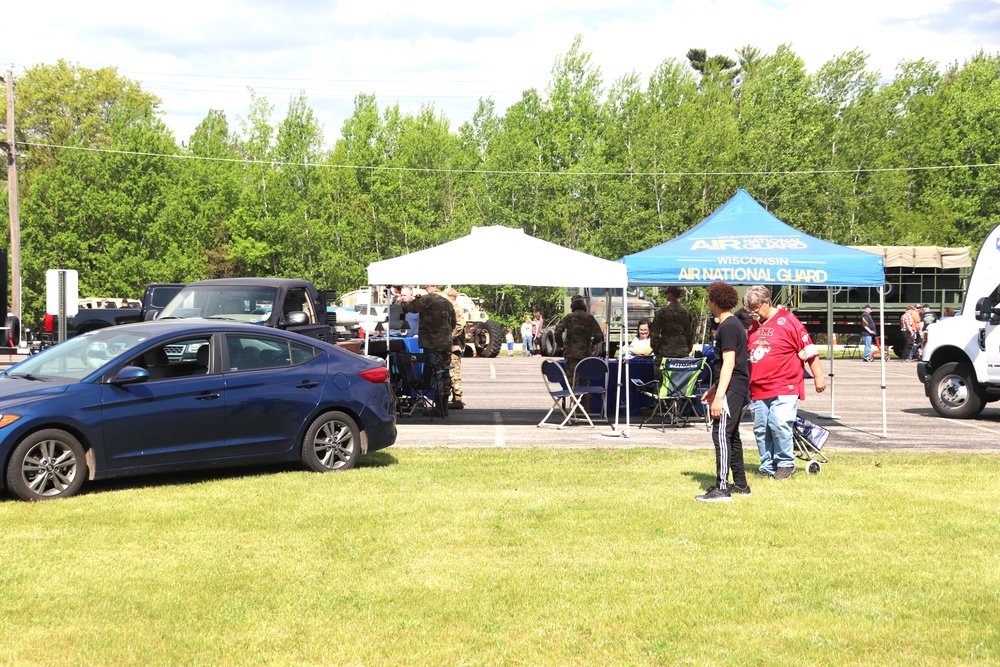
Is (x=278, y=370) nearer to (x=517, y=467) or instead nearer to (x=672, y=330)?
(x=517, y=467)

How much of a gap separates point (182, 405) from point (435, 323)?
6.21m

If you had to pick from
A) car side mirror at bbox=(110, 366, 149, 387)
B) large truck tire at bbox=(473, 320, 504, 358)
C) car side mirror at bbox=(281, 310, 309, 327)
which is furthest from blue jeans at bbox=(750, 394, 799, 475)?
large truck tire at bbox=(473, 320, 504, 358)

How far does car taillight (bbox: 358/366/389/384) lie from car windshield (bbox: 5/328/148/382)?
220 cm

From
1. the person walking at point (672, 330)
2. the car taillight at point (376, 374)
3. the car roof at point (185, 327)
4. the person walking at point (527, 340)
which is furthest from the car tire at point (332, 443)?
the person walking at point (527, 340)

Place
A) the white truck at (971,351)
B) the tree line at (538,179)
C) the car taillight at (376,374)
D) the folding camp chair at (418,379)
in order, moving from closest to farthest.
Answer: the car taillight at (376,374)
the folding camp chair at (418,379)
the white truck at (971,351)
the tree line at (538,179)

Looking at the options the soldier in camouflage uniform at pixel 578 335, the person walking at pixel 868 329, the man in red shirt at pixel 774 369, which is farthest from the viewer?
the person walking at pixel 868 329

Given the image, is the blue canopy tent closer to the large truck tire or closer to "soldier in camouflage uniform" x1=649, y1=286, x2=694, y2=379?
"soldier in camouflage uniform" x1=649, y1=286, x2=694, y2=379

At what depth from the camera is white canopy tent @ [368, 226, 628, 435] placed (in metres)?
14.0

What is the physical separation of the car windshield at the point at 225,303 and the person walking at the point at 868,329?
2403 centimetres

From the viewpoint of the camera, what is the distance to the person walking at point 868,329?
34.2m

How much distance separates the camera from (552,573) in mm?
6613

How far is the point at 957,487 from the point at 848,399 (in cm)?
1061

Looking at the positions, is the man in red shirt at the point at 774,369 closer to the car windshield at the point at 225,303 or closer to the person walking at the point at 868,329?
the car windshield at the point at 225,303

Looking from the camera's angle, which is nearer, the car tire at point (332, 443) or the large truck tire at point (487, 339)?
the car tire at point (332, 443)
